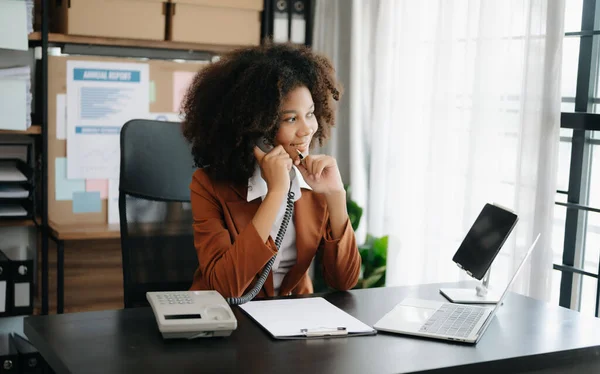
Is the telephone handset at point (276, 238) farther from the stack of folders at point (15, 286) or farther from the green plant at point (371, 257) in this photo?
the stack of folders at point (15, 286)

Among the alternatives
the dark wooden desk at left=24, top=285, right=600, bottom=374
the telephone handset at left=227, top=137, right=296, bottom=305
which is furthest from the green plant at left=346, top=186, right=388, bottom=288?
the dark wooden desk at left=24, top=285, right=600, bottom=374

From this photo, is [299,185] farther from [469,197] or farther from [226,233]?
[469,197]

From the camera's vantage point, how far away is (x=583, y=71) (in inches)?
90.3

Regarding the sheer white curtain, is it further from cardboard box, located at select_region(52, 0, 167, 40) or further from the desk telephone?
the desk telephone

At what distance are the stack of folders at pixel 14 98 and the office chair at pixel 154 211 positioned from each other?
1034mm

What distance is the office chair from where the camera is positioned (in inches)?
77.7

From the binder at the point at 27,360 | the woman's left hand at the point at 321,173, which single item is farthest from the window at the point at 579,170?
the binder at the point at 27,360

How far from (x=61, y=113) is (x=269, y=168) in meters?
1.57

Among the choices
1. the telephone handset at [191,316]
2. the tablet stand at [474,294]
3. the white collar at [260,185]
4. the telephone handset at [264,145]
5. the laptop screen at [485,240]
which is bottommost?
the tablet stand at [474,294]

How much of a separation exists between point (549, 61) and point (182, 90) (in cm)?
167

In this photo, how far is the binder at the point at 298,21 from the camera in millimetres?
3336

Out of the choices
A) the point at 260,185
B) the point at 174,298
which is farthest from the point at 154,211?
the point at 174,298

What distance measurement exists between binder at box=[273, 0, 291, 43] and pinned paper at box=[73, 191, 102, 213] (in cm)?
108

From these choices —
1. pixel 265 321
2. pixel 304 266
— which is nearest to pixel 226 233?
pixel 304 266
